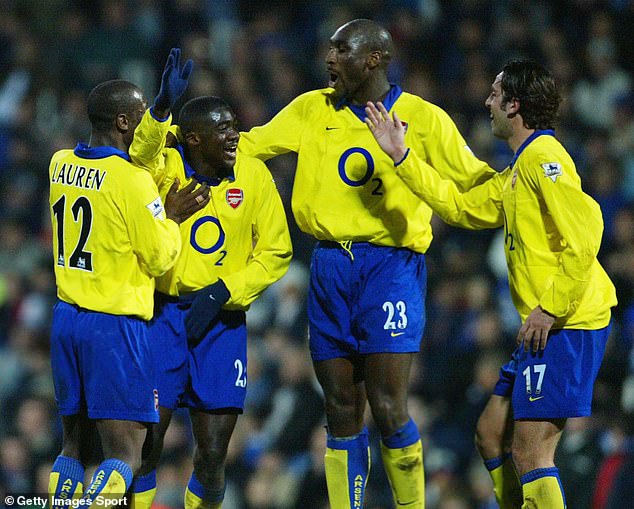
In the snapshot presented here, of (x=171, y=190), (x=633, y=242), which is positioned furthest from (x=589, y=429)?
(x=171, y=190)

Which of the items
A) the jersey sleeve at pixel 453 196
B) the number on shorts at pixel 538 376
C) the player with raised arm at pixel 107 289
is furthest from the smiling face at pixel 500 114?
the player with raised arm at pixel 107 289

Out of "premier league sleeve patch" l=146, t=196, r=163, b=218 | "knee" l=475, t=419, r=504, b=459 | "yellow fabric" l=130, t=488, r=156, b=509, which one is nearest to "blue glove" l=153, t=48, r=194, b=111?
"premier league sleeve patch" l=146, t=196, r=163, b=218

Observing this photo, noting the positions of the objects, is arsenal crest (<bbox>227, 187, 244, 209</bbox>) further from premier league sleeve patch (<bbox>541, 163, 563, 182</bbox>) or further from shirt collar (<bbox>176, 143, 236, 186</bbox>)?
premier league sleeve patch (<bbox>541, 163, 563, 182</bbox>)

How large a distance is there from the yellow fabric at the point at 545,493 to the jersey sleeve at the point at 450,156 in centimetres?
155

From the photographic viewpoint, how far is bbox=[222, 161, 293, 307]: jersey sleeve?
6176 millimetres

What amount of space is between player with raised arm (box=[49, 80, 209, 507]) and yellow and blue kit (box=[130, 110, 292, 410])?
43 cm

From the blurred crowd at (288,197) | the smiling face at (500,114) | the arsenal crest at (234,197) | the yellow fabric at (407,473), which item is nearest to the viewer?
the smiling face at (500,114)

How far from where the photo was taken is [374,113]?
19.9 feet

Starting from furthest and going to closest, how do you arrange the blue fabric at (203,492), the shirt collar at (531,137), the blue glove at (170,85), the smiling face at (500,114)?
1. the blue fabric at (203,492)
2. the smiling face at (500,114)
3. the shirt collar at (531,137)
4. the blue glove at (170,85)

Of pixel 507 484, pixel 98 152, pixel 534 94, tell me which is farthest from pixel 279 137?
pixel 507 484

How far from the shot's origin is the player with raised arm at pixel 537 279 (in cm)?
566

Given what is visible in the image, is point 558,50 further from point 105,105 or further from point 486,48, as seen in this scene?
point 105,105

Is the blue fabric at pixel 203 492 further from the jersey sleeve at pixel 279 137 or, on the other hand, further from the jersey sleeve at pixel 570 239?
the jersey sleeve at pixel 570 239

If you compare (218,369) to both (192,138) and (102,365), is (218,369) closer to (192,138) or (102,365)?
(102,365)
